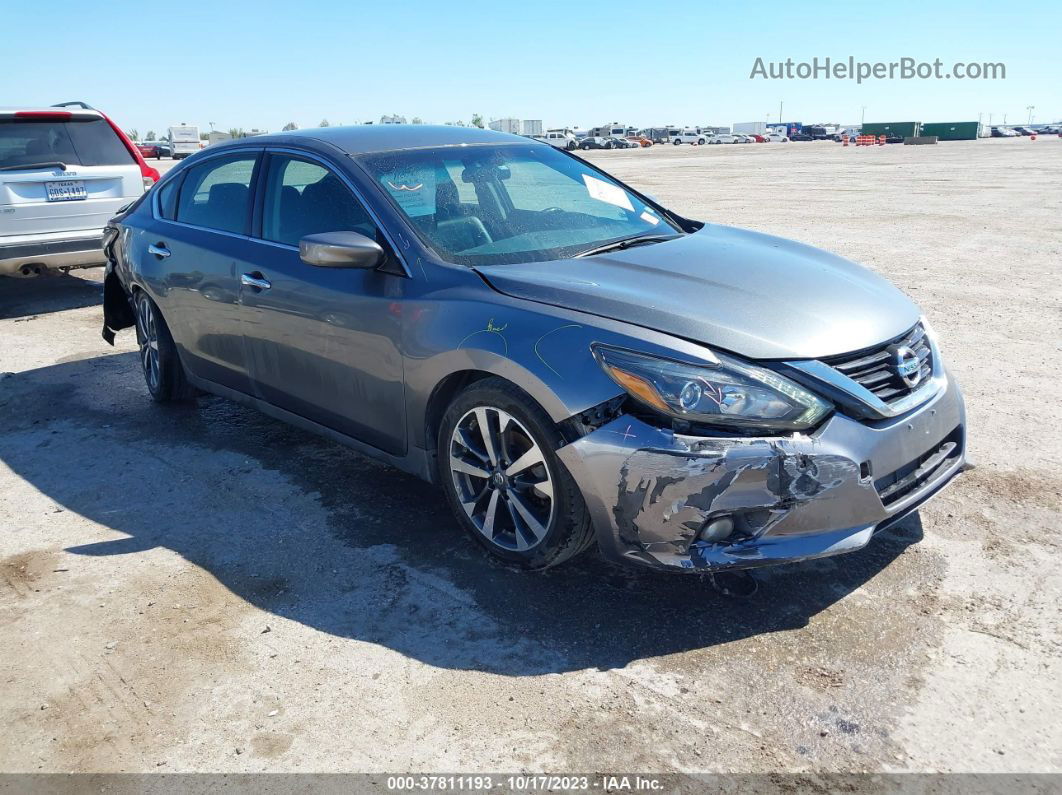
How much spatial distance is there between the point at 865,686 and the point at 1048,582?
1043mm

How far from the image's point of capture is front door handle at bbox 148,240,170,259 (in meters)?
5.23

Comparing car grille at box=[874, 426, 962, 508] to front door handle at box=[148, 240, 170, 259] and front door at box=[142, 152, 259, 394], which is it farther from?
front door handle at box=[148, 240, 170, 259]

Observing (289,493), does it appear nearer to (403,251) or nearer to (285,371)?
(285,371)

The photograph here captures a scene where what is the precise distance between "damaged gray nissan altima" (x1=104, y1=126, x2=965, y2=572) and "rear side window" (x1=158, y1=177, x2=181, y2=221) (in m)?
0.35

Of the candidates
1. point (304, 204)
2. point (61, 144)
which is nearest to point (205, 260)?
point (304, 204)

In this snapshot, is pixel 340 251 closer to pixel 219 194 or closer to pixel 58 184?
pixel 219 194

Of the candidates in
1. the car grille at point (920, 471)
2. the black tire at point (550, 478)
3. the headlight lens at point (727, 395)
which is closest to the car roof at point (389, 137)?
the black tire at point (550, 478)

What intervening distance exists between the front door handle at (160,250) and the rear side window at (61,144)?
423cm

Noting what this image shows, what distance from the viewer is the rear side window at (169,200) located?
5.40 meters

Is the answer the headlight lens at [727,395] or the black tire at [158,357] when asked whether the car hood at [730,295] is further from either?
the black tire at [158,357]

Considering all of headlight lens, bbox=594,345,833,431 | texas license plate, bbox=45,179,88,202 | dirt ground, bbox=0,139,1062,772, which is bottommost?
dirt ground, bbox=0,139,1062,772

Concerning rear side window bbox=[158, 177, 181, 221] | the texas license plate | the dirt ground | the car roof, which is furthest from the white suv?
the car roof

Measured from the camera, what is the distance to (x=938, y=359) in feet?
11.8

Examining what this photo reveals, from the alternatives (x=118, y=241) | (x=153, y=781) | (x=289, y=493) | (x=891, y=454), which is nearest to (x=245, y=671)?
(x=153, y=781)
